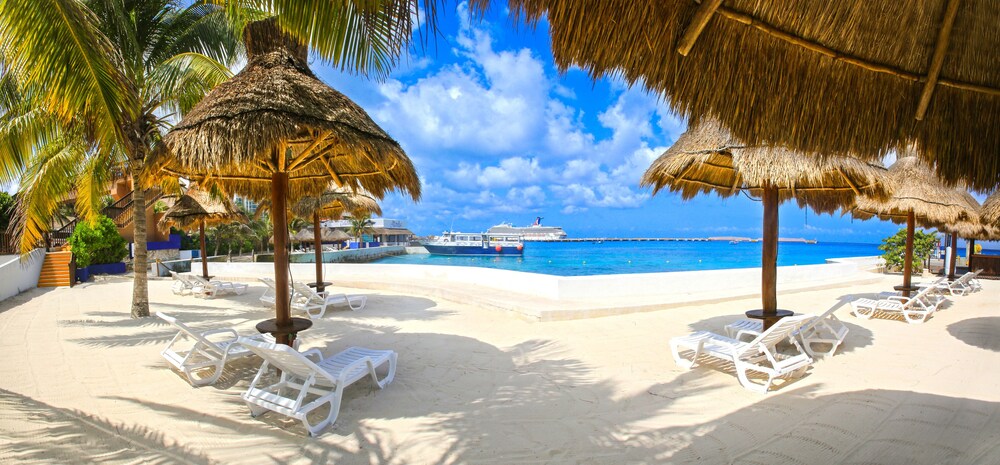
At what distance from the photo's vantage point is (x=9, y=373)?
14.8 feet

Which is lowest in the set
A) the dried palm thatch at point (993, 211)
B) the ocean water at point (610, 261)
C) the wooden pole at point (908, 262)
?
the ocean water at point (610, 261)

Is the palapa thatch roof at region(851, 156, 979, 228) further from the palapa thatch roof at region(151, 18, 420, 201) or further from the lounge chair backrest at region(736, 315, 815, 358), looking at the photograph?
the palapa thatch roof at region(151, 18, 420, 201)

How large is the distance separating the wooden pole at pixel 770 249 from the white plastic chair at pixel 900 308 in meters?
3.27

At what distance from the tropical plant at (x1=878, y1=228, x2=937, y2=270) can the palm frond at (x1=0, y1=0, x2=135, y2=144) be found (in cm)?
2124

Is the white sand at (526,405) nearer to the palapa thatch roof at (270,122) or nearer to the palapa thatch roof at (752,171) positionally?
the palapa thatch roof at (752,171)

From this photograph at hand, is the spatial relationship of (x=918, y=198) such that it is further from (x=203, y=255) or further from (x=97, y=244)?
(x=97, y=244)

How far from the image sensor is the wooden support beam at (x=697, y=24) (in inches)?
75.5

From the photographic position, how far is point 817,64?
7.50ft

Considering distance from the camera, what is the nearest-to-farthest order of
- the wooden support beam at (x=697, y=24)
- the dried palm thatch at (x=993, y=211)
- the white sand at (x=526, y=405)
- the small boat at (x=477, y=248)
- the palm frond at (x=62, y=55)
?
1. the wooden support beam at (x=697, y=24)
2. the white sand at (x=526, y=405)
3. the palm frond at (x=62, y=55)
4. the dried palm thatch at (x=993, y=211)
5. the small boat at (x=477, y=248)

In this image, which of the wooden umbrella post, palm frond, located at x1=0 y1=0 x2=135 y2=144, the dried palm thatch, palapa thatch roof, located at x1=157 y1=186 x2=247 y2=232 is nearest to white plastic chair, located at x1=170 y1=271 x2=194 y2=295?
palapa thatch roof, located at x1=157 y1=186 x2=247 y2=232

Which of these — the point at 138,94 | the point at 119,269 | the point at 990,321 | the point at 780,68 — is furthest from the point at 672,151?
the point at 119,269

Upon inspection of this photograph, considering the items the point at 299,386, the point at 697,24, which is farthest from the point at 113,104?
the point at 697,24

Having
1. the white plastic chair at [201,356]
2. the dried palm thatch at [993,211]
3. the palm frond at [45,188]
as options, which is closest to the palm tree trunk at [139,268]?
the palm frond at [45,188]

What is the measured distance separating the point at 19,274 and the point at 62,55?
9523mm
